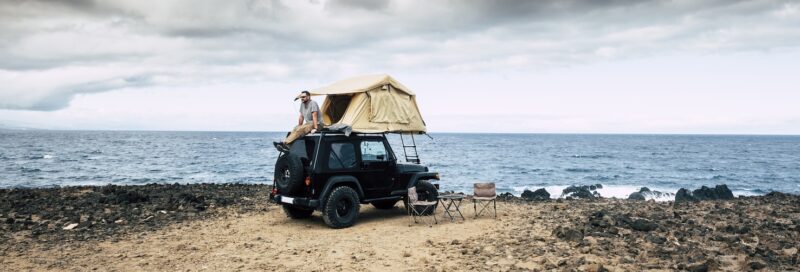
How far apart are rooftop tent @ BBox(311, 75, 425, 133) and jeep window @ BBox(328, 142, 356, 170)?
1.50ft

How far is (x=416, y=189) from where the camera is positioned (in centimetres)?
1302

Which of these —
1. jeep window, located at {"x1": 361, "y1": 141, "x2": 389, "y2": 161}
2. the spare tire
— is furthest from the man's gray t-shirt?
jeep window, located at {"x1": 361, "y1": 141, "x2": 389, "y2": 161}

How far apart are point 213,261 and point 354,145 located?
13.4 ft

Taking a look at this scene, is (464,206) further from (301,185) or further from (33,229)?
(33,229)

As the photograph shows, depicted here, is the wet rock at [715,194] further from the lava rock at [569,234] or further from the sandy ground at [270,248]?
the lava rock at [569,234]

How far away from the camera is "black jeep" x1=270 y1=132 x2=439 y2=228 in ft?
36.6

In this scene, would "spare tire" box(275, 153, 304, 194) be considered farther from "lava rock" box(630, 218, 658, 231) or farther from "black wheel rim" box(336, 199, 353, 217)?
"lava rock" box(630, 218, 658, 231)

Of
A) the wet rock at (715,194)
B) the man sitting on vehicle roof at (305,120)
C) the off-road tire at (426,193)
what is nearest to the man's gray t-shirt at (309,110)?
the man sitting on vehicle roof at (305,120)

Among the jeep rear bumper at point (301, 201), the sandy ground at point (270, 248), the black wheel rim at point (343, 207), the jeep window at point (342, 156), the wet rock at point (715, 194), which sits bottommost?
the wet rock at point (715, 194)

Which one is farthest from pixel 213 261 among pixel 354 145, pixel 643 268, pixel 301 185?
pixel 643 268

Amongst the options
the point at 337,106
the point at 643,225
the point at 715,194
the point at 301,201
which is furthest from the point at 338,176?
the point at 715,194

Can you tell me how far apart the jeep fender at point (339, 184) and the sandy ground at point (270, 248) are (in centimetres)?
76

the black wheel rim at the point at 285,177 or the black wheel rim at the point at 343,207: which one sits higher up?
the black wheel rim at the point at 285,177

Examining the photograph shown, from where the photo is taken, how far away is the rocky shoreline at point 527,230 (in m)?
8.34
